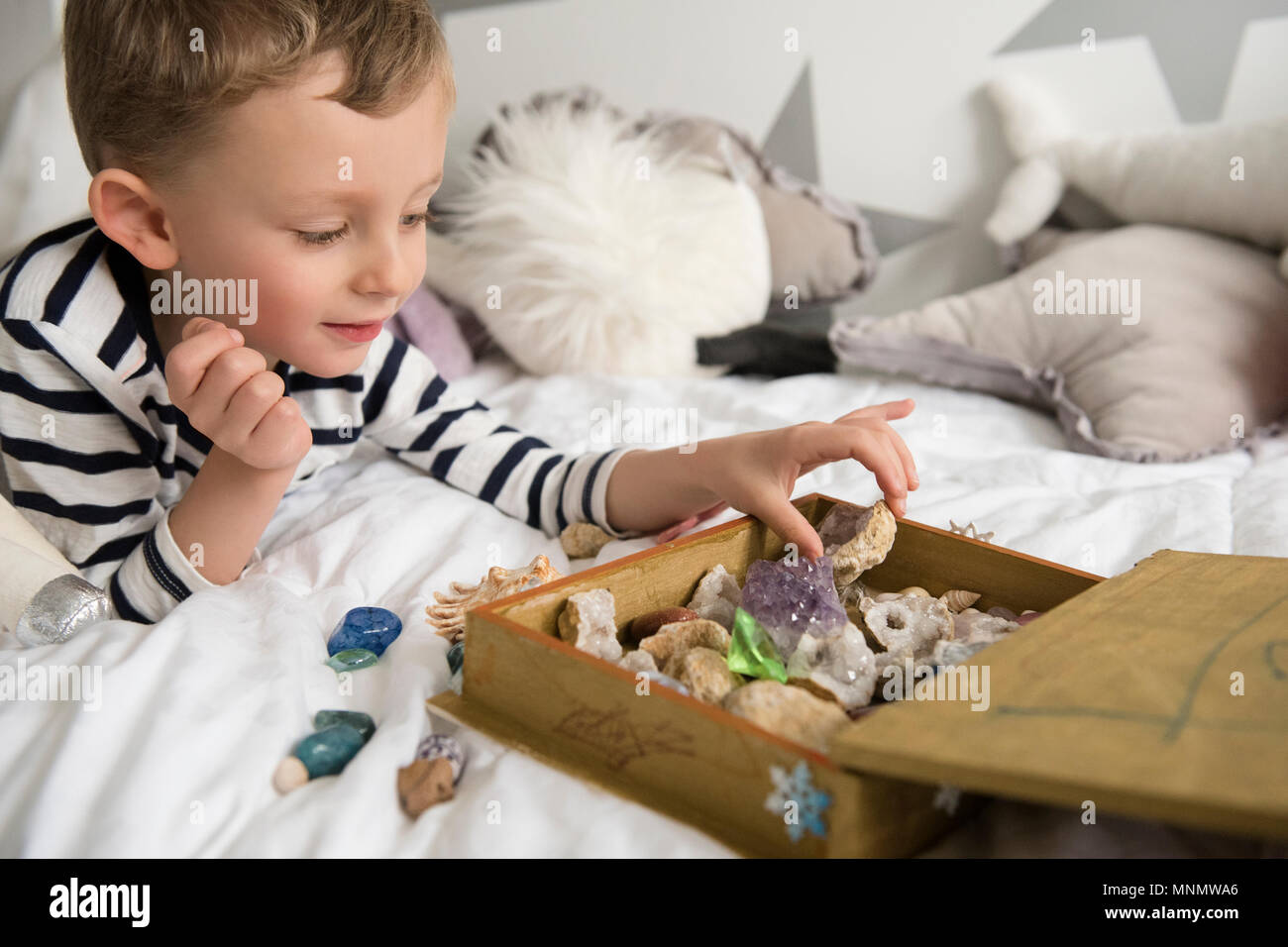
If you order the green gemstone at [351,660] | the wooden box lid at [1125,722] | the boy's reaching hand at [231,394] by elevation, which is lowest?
the green gemstone at [351,660]

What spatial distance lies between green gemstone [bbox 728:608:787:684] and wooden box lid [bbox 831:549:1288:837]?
0.13 metres

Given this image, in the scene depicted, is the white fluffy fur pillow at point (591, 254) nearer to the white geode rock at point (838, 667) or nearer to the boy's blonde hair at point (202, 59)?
the boy's blonde hair at point (202, 59)

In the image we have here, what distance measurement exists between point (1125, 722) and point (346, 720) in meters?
0.41

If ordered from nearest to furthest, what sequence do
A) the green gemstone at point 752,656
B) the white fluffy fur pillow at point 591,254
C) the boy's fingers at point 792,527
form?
the green gemstone at point 752,656 < the boy's fingers at point 792,527 < the white fluffy fur pillow at point 591,254

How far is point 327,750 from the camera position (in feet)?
1.87

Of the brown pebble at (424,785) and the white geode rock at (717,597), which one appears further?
the white geode rock at (717,597)

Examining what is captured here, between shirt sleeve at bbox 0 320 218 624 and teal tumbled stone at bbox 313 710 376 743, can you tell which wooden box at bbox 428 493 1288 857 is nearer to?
teal tumbled stone at bbox 313 710 376 743

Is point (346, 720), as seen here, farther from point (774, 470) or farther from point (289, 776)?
point (774, 470)

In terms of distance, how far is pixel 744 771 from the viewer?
19.3 inches

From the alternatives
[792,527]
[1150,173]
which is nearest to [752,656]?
[792,527]

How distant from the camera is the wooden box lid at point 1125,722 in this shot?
1.34ft

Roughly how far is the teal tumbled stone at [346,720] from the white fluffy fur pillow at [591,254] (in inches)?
32.9

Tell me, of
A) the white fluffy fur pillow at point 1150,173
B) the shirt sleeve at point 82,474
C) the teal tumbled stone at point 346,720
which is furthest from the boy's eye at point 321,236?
the white fluffy fur pillow at point 1150,173

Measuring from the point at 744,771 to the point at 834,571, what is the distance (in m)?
0.28
